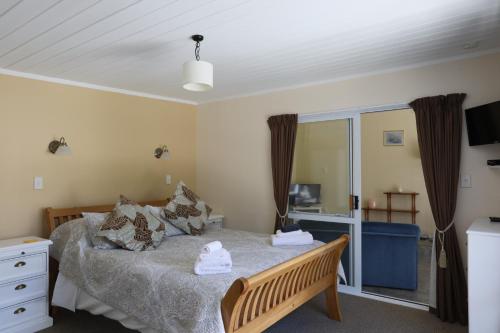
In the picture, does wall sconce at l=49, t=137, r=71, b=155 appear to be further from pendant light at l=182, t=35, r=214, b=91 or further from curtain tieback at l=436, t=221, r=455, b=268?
curtain tieback at l=436, t=221, r=455, b=268

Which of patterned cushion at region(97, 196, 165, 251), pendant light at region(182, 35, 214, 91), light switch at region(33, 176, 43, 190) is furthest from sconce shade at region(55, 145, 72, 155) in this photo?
pendant light at region(182, 35, 214, 91)

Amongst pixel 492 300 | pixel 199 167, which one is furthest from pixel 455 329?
pixel 199 167

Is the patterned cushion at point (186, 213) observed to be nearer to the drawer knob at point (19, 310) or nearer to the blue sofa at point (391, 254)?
the drawer knob at point (19, 310)

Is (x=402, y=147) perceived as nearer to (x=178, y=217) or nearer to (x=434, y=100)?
(x=434, y=100)

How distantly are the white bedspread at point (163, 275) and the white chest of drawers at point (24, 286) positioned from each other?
209mm

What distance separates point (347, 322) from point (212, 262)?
1615mm

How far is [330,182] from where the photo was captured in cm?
411

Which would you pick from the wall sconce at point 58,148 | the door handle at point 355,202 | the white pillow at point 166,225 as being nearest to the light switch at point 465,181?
the door handle at point 355,202

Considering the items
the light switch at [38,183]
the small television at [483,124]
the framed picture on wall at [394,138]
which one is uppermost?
the framed picture on wall at [394,138]

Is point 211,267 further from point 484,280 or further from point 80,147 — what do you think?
point 80,147

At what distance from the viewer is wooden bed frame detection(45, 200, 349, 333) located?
2.01m

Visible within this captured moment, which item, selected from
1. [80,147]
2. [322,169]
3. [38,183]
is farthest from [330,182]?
[38,183]

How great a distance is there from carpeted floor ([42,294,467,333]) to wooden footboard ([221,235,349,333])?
170mm

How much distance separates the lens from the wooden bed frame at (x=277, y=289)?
201 centimetres
